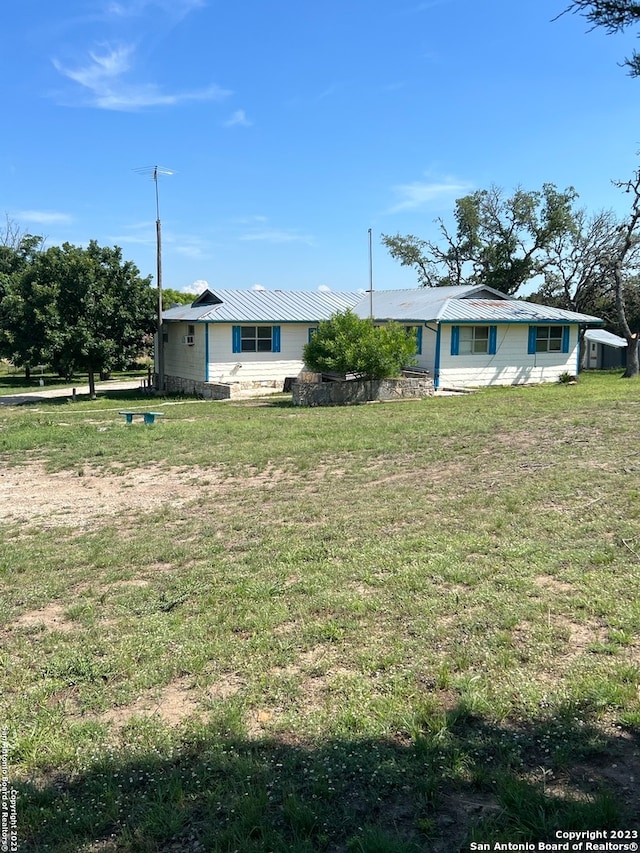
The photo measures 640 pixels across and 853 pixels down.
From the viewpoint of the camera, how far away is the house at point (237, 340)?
22219 millimetres

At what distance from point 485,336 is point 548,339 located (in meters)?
2.90

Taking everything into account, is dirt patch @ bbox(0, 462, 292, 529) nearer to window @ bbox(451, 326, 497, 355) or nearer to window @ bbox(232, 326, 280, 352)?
window @ bbox(232, 326, 280, 352)

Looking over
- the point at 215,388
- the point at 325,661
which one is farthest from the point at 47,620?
the point at 215,388

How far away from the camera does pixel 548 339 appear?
24453 millimetres

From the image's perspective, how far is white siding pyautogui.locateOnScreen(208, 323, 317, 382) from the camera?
73.2 ft

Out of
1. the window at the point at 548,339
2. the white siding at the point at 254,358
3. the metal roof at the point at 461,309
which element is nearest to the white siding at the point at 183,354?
the white siding at the point at 254,358

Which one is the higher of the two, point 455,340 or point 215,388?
point 455,340

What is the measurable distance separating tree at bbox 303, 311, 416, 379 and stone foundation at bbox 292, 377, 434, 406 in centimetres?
35

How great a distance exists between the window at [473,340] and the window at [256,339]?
20.0ft

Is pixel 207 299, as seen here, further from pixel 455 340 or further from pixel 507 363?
pixel 507 363

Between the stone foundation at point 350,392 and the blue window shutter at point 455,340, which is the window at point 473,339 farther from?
the stone foundation at point 350,392

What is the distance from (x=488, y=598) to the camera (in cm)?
448

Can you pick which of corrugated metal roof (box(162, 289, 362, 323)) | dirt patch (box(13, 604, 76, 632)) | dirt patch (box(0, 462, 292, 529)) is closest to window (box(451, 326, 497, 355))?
corrugated metal roof (box(162, 289, 362, 323))

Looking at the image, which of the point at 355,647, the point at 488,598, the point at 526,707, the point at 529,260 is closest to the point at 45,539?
the point at 355,647
